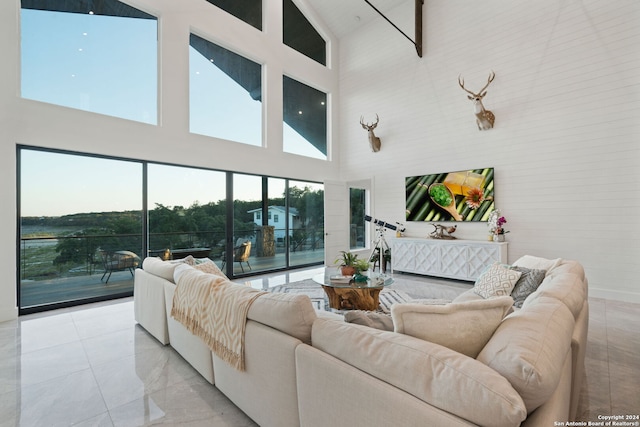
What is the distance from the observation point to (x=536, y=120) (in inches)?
202

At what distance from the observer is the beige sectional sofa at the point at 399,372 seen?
3.17ft

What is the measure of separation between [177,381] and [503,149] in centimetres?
593

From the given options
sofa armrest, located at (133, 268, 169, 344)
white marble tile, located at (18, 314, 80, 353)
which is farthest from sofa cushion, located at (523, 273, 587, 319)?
white marble tile, located at (18, 314, 80, 353)

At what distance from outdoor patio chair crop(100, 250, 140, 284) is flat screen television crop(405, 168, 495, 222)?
5274 mm

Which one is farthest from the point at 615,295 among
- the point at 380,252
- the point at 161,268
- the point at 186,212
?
the point at 186,212

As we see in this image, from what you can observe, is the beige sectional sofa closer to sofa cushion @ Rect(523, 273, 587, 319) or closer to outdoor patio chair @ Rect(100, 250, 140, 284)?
sofa cushion @ Rect(523, 273, 587, 319)

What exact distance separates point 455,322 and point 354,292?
7.80 feet

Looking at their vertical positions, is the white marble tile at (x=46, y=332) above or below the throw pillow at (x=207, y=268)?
below

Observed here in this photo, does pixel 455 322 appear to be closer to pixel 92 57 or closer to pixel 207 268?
pixel 207 268

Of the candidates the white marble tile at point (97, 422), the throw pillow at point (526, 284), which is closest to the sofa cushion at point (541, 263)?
the throw pillow at point (526, 284)

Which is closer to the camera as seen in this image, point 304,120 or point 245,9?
point 245,9

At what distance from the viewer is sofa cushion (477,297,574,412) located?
0.96 m

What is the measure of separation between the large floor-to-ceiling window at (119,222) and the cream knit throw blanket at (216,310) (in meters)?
2.85

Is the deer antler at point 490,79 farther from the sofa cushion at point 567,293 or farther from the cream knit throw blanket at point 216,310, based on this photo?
the cream knit throw blanket at point 216,310
